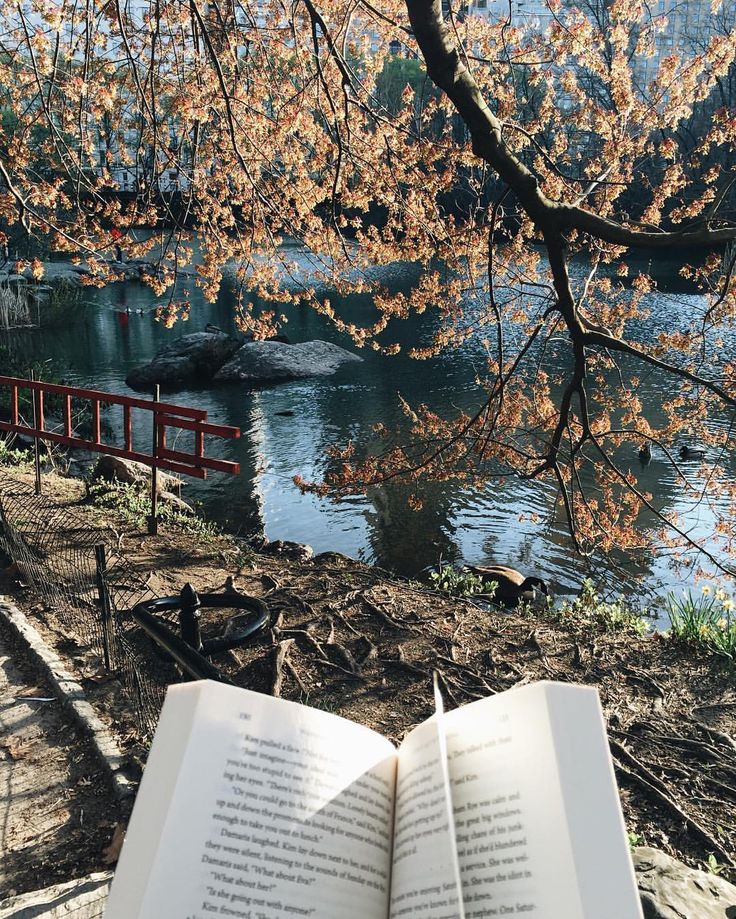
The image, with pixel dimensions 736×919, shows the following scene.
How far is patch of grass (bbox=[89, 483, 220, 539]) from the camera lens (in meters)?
7.51

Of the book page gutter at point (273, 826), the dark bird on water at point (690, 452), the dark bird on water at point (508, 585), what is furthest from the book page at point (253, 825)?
the dark bird on water at point (690, 452)

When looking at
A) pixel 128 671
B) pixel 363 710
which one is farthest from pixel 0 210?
pixel 363 710

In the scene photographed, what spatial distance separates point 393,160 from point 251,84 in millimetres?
1805

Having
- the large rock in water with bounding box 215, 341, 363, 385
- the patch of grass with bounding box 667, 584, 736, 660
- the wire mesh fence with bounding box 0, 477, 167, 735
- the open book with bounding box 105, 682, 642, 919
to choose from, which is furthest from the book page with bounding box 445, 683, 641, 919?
the large rock in water with bounding box 215, 341, 363, 385

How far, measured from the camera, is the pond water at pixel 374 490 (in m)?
9.30

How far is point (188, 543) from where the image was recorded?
691 centimetres

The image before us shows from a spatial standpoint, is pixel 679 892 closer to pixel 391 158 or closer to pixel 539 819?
pixel 539 819

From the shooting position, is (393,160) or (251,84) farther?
(251,84)

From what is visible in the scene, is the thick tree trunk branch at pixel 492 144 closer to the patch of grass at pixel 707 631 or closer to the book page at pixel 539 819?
the patch of grass at pixel 707 631

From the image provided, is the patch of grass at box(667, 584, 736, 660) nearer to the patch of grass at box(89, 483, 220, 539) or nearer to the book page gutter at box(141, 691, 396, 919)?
the patch of grass at box(89, 483, 220, 539)

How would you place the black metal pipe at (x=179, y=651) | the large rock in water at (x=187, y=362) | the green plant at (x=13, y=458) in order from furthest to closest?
the large rock in water at (x=187, y=362) < the green plant at (x=13, y=458) < the black metal pipe at (x=179, y=651)

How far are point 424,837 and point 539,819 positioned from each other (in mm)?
154

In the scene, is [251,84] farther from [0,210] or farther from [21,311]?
[21,311]

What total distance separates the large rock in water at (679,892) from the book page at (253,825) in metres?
1.25
